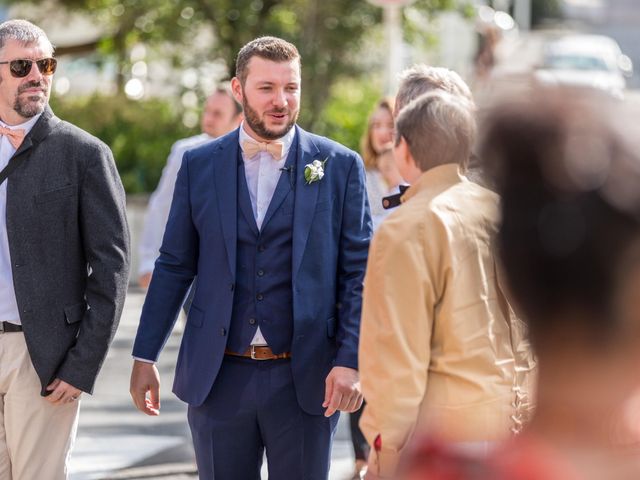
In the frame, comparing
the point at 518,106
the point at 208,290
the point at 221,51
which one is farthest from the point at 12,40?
the point at 221,51

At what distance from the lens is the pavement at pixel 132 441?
765cm

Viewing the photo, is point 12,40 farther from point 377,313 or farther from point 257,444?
point 377,313

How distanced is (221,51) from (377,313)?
15245 mm

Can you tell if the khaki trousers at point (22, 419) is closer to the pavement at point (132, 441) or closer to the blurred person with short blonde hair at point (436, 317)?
the blurred person with short blonde hair at point (436, 317)

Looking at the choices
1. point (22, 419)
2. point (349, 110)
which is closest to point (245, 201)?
point (22, 419)

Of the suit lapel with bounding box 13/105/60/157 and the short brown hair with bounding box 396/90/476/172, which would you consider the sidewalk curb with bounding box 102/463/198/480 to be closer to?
the suit lapel with bounding box 13/105/60/157

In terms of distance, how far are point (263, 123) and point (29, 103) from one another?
0.97 metres

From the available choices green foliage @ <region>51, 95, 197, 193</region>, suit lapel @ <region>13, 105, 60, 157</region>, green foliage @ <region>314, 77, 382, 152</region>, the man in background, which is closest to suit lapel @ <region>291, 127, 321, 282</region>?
suit lapel @ <region>13, 105, 60, 157</region>

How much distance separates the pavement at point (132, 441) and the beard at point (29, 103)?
9.41ft

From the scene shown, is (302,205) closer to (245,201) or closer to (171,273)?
(245,201)

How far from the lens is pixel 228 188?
5.02 metres

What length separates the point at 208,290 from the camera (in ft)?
16.3

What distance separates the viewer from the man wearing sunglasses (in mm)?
5039

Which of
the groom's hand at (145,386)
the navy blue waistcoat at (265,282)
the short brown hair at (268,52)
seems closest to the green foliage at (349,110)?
the short brown hair at (268,52)
